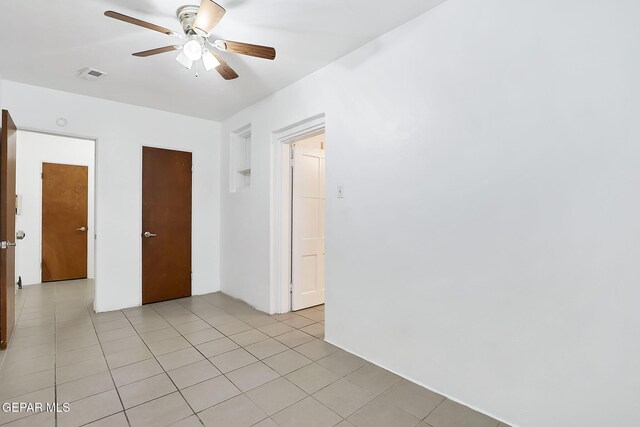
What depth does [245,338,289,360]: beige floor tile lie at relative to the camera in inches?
103

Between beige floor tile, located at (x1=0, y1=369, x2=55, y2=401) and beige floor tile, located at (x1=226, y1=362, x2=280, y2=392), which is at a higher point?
beige floor tile, located at (x1=0, y1=369, x2=55, y2=401)

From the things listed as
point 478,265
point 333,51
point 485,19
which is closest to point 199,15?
point 333,51

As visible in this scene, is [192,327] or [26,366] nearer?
[26,366]

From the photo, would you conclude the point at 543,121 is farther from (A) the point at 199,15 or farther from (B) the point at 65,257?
(B) the point at 65,257

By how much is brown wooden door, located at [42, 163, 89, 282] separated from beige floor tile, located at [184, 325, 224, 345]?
396 centimetres

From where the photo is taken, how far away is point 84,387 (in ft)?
6.94

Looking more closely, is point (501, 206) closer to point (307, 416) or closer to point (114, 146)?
point (307, 416)

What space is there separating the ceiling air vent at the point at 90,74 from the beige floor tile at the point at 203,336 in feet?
9.05

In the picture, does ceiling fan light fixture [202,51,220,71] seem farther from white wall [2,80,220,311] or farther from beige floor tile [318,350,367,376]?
beige floor tile [318,350,367,376]

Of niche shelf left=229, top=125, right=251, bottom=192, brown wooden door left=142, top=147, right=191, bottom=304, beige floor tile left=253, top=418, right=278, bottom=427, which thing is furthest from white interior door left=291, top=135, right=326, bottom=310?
beige floor tile left=253, top=418, right=278, bottom=427

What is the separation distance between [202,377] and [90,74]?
10.1ft

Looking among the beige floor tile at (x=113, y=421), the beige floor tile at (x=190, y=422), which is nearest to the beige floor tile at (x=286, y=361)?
the beige floor tile at (x=190, y=422)

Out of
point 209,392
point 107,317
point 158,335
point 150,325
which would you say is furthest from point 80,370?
point 107,317

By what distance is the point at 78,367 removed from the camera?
2387mm
